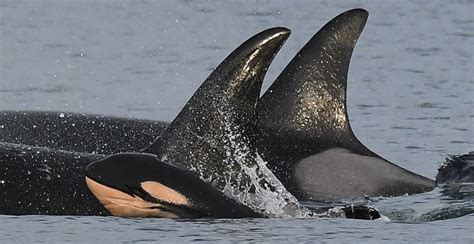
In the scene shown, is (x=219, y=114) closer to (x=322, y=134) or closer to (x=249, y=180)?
(x=249, y=180)

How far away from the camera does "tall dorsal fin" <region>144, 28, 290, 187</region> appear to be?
11.1 meters

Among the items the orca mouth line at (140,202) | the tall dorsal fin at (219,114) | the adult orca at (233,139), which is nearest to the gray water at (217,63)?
the orca mouth line at (140,202)

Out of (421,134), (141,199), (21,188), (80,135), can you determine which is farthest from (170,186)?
(421,134)

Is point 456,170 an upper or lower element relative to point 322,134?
lower

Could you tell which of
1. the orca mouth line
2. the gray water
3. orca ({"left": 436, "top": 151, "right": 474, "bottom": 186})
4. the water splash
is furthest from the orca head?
orca ({"left": 436, "top": 151, "right": 474, "bottom": 186})

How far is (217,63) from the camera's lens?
61.5 ft

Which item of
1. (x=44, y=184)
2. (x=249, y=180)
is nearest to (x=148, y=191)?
(x=44, y=184)

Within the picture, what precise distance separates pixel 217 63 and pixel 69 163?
25.4ft

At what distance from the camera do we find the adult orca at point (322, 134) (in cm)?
1207

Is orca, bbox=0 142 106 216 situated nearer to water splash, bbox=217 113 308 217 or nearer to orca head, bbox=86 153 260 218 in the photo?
orca head, bbox=86 153 260 218

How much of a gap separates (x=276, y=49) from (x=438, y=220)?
1720 millimetres

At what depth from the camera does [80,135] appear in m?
13.3

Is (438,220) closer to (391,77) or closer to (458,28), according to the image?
(391,77)

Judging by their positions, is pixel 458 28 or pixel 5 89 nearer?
pixel 5 89
